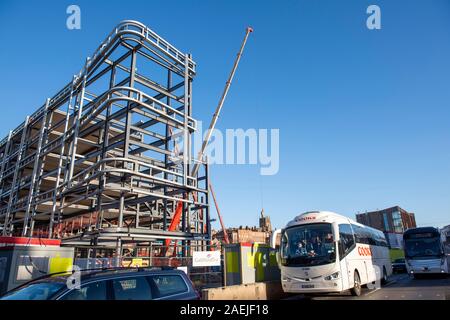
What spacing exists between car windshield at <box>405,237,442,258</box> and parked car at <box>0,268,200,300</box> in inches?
726

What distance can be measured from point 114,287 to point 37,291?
1129 millimetres

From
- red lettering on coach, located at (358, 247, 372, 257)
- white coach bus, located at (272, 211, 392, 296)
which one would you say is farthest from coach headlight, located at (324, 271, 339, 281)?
red lettering on coach, located at (358, 247, 372, 257)

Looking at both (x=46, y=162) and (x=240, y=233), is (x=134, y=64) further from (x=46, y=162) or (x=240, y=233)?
(x=240, y=233)

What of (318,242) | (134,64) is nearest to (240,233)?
(134,64)

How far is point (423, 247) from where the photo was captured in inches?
754

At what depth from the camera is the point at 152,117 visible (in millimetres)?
21672

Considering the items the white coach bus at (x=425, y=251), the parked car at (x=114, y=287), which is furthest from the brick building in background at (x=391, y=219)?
the parked car at (x=114, y=287)

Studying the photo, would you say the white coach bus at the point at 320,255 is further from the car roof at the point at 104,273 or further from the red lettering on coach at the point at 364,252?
the car roof at the point at 104,273

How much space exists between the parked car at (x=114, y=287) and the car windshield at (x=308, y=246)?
23.3 ft

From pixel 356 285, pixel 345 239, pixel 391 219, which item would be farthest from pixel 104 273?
pixel 391 219

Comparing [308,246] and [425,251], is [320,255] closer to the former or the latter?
[308,246]

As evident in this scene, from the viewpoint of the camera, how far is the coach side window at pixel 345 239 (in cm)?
1199

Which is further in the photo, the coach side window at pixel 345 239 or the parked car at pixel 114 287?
the coach side window at pixel 345 239
